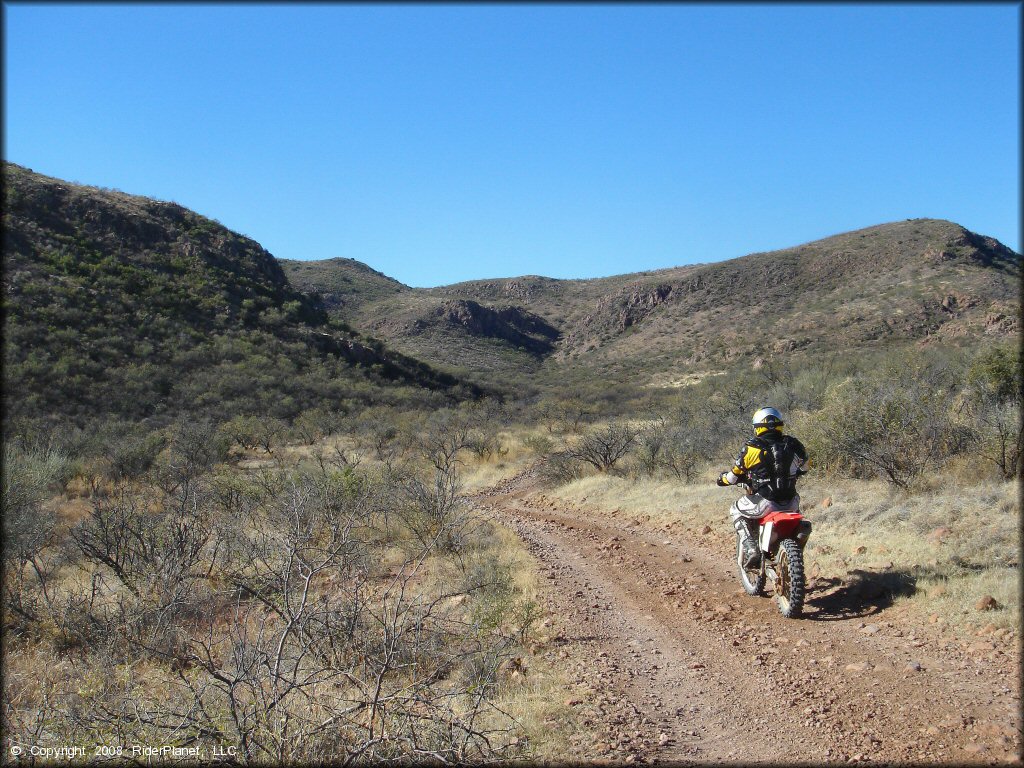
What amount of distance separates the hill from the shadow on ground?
82.8 feet

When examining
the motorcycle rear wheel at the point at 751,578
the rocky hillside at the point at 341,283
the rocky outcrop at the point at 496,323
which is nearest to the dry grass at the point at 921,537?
the motorcycle rear wheel at the point at 751,578

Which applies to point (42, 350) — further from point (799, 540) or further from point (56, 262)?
point (799, 540)

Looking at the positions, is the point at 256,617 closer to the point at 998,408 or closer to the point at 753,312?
the point at 998,408

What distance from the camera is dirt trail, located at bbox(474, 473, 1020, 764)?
3449mm

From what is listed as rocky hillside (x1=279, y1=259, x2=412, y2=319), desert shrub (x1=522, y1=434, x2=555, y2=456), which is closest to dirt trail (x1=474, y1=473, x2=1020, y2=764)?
desert shrub (x1=522, y1=434, x2=555, y2=456)

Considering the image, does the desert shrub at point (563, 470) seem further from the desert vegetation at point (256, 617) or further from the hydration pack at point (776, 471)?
the hydration pack at point (776, 471)

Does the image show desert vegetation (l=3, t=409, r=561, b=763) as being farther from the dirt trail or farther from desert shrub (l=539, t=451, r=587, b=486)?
desert shrub (l=539, t=451, r=587, b=486)

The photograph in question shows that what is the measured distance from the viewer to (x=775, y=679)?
4.33m

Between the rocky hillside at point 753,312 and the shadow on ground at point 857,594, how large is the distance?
1440 inches

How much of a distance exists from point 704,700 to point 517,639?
6.56 feet

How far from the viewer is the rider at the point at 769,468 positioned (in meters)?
5.57

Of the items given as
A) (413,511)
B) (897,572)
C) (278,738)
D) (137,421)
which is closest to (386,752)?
(278,738)

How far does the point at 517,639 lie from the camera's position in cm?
564

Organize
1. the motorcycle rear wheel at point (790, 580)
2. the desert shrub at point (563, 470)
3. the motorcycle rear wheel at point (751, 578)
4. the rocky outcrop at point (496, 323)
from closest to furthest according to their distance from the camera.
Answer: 1. the motorcycle rear wheel at point (790, 580)
2. the motorcycle rear wheel at point (751, 578)
3. the desert shrub at point (563, 470)
4. the rocky outcrop at point (496, 323)
